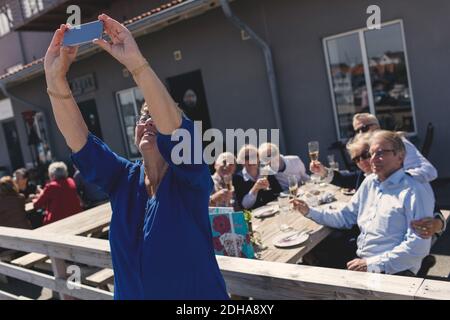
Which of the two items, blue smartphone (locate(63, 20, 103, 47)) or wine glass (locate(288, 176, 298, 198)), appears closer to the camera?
blue smartphone (locate(63, 20, 103, 47))

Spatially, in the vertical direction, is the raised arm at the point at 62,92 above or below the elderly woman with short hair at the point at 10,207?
above

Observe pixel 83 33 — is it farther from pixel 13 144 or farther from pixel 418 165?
pixel 13 144

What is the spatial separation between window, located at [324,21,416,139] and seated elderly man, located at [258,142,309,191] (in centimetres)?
255

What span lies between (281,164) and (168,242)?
3.23 meters

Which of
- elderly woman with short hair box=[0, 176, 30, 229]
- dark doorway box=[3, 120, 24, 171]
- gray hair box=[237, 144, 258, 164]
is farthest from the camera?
dark doorway box=[3, 120, 24, 171]

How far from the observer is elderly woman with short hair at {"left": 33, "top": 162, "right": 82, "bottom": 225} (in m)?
5.31

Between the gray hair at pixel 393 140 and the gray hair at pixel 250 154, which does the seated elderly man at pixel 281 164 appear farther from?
the gray hair at pixel 393 140

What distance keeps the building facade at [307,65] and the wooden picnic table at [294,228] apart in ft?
10.3

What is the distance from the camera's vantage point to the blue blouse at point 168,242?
4.90 feet

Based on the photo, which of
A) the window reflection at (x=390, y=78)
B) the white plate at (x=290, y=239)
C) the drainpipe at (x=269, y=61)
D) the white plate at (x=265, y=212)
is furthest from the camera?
the drainpipe at (x=269, y=61)

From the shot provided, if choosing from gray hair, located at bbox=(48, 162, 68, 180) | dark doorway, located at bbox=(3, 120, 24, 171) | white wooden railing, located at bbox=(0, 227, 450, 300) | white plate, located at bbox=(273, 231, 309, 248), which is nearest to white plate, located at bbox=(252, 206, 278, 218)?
white plate, located at bbox=(273, 231, 309, 248)

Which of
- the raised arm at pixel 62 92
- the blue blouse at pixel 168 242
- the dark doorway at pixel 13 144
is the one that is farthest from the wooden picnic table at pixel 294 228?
the dark doorway at pixel 13 144

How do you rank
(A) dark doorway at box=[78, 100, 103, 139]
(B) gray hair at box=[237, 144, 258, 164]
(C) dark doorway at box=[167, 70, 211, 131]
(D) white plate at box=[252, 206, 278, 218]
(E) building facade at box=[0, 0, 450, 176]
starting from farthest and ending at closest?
(A) dark doorway at box=[78, 100, 103, 139] < (C) dark doorway at box=[167, 70, 211, 131] < (E) building facade at box=[0, 0, 450, 176] < (B) gray hair at box=[237, 144, 258, 164] < (D) white plate at box=[252, 206, 278, 218]

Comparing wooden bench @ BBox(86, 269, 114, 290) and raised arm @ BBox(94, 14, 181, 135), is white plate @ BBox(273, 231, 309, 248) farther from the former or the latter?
raised arm @ BBox(94, 14, 181, 135)
